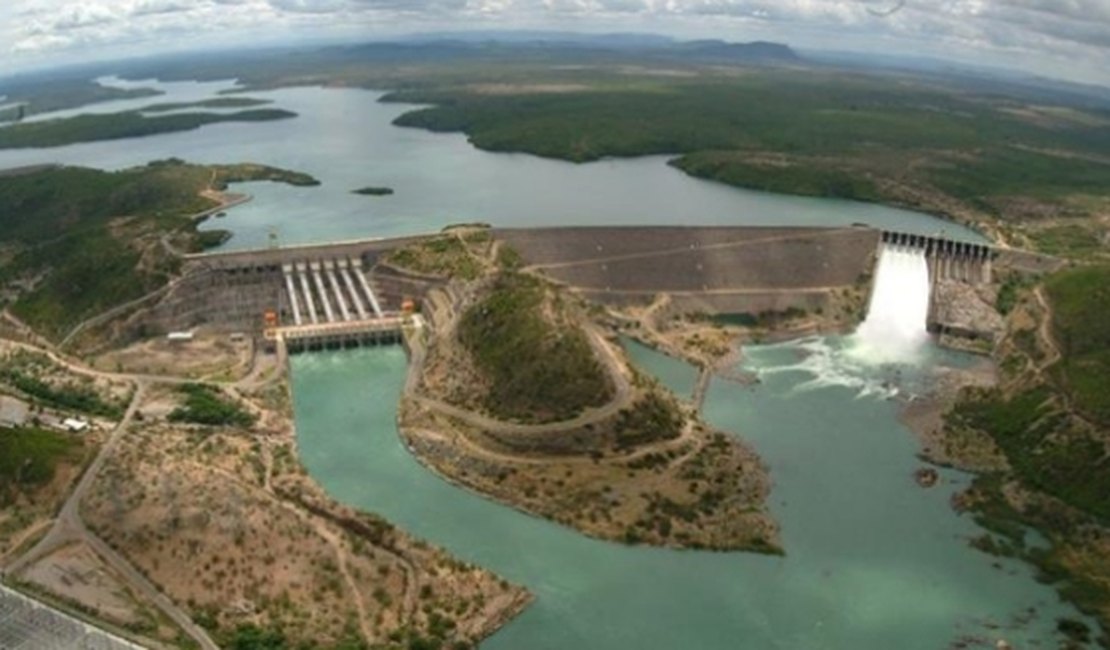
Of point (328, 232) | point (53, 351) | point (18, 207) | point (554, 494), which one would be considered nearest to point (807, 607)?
point (554, 494)

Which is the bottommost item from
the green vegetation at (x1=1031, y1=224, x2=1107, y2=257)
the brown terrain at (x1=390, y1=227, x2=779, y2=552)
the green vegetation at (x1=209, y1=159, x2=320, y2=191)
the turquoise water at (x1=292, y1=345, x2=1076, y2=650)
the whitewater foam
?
the turquoise water at (x1=292, y1=345, x2=1076, y2=650)

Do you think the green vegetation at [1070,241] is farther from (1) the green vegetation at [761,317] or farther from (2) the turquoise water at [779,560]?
(2) the turquoise water at [779,560]

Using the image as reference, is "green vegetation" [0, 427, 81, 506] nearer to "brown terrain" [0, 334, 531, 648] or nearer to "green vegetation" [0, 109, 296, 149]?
"brown terrain" [0, 334, 531, 648]

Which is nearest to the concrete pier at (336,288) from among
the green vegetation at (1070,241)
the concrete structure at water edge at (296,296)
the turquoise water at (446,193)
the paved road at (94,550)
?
the concrete structure at water edge at (296,296)

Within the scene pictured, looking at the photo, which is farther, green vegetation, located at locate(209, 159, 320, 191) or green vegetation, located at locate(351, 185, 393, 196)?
green vegetation, located at locate(209, 159, 320, 191)

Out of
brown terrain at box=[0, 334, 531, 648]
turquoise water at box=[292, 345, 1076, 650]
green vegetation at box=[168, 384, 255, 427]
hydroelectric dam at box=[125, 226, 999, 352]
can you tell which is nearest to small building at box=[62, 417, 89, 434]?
green vegetation at box=[168, 384, 255, 427]
